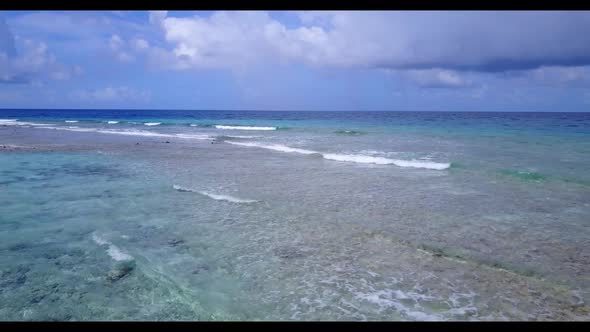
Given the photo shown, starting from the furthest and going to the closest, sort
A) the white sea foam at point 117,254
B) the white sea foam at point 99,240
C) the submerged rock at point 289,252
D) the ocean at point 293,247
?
1. the white sea foam at point 99,240
2. the submerged rock at point 289,252
3. the white sea foam at point 117,254
4. the ocean at point 293,247

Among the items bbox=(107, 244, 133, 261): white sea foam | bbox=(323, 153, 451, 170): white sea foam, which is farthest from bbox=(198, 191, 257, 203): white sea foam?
bbox=(323, 153, 451, 170): white sea foam

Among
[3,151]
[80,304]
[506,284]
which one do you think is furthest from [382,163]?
[3,151]

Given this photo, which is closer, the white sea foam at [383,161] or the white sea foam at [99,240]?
the white sea foam at [99,240]

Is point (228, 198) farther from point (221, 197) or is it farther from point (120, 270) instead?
point (120, 270)

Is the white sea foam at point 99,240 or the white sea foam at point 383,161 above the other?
the white sea foam at point 383,161

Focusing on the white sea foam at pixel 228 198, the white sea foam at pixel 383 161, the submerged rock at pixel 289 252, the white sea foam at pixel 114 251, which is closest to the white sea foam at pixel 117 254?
the white sea foam at pixel 114 251

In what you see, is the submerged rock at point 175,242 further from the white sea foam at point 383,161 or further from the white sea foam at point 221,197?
the white sea foam at point 383,161

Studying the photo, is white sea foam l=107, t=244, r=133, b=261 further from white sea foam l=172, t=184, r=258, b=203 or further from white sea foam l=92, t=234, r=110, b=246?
white sea foam l=172, t=184, r=258, b=203

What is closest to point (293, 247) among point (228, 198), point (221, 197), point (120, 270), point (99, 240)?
point (120, 270)

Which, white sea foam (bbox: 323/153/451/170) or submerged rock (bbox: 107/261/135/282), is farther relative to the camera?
white sea foam (bbox: 323/153/451/170)

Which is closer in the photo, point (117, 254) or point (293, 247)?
point (117, 254)

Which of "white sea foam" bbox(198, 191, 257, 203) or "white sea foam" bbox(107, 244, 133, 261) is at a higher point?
"white sea foam" bbox(198, 191, 257, 203)
